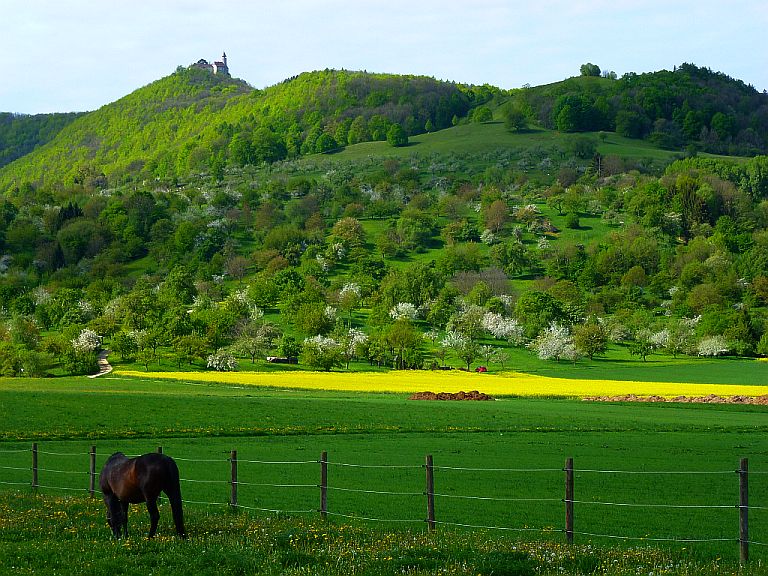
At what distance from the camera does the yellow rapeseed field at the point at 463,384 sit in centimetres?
7331

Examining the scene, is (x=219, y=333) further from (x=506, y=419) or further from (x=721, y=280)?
(x=721, y=280)

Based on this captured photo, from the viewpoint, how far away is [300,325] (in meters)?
138

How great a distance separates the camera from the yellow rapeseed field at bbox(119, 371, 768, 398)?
7331 cm

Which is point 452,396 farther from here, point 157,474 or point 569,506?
point 157,474

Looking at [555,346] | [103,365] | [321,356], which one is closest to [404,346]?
[321,356]

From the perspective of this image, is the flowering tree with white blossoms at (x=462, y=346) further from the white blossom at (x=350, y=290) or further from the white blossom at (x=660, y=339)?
the white blossom at (x=350, y=290)

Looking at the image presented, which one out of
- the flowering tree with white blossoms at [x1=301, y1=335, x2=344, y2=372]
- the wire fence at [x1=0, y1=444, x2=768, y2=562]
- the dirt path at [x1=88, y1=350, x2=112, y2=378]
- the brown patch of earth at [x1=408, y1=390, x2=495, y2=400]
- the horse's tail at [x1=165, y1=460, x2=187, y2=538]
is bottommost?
the dirt path at [x1=88, y1=350, x2=112, y2=378]

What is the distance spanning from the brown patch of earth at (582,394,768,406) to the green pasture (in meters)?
2.18

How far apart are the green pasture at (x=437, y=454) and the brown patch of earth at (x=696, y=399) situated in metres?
2.18

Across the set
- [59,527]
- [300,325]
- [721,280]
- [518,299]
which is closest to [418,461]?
[59,527]

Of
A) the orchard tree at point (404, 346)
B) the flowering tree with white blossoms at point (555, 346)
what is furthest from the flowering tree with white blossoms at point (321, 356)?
the flowering tree with white blossoms at point (555, 346)

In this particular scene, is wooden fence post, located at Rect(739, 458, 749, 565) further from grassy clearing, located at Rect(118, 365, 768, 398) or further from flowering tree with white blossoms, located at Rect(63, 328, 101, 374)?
flowering tree with white blossoms, located at Rect(63, 328, 101, 374)

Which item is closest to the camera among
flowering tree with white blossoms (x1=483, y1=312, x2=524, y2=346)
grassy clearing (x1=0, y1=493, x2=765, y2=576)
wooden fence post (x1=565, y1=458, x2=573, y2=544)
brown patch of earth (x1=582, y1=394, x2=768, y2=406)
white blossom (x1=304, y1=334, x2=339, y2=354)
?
grassy clearing (x1=0, y1=493, x2=765, y2=576)

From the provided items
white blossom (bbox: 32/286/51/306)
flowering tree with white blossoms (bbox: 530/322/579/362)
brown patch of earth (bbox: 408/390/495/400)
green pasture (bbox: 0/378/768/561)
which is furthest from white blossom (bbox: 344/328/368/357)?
white blossom (bbox: 32/286/51/306)
